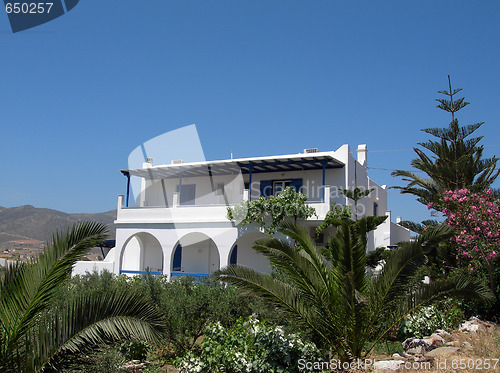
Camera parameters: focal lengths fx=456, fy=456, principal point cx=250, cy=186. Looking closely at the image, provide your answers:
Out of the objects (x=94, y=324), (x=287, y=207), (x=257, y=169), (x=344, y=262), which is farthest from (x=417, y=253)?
(x=257, y=169)

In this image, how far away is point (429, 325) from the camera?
11.3 m

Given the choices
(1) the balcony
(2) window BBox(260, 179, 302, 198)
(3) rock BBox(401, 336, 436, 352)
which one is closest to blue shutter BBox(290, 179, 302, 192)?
(2) window BBox(260, 179, 302, 198)

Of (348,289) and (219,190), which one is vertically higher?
(219,190)

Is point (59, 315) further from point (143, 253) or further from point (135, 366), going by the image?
point (143, 253)

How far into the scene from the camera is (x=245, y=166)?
20.2 m

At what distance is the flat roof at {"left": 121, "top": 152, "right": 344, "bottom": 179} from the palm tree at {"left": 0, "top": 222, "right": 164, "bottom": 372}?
13.1m

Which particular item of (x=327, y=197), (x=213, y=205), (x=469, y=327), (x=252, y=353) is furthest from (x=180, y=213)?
(x=469, y=327)

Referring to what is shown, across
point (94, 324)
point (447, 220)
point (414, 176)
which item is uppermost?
point (414, 176)

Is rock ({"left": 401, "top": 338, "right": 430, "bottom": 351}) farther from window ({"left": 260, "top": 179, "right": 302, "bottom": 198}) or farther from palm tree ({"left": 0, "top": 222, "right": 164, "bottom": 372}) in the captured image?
window ({"left": 260, "top": 179, "right": 302, "bottom": 198})

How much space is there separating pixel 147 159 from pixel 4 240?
38.7m

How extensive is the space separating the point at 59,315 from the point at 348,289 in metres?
4.43

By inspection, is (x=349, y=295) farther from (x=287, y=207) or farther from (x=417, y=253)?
(x=287, y=207)

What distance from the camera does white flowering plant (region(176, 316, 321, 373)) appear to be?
7.91 m

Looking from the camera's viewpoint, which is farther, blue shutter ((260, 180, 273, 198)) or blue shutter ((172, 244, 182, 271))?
blue shutter ((172, 244, 182, 271))
